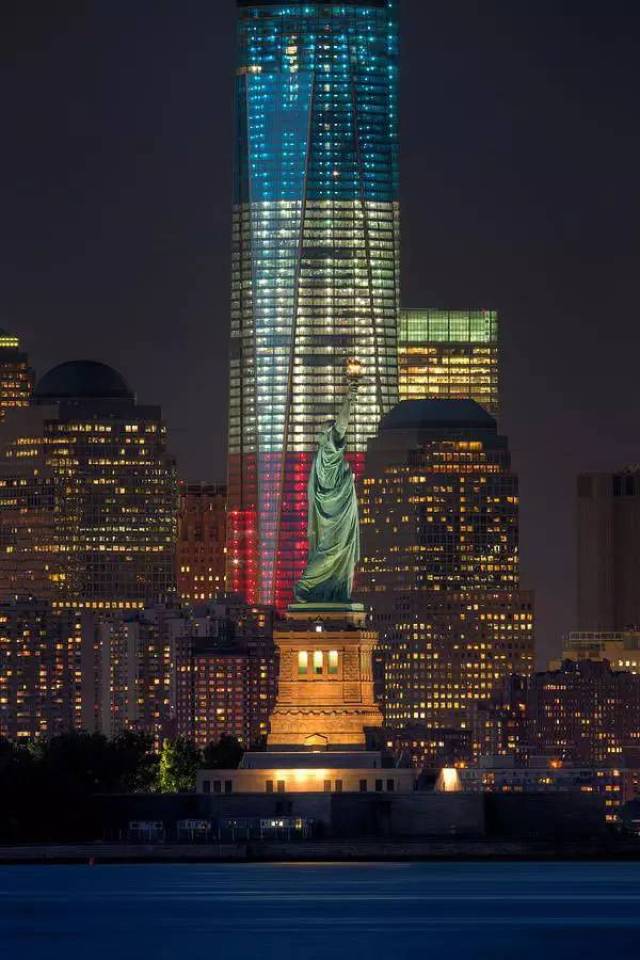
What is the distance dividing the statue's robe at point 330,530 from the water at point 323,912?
1275cm

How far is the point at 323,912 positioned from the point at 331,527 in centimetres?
2743

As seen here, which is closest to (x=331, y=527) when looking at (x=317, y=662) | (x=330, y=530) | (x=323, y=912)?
(x=330, y=530)

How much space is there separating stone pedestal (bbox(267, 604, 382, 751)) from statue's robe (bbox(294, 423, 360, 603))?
130 centimetres

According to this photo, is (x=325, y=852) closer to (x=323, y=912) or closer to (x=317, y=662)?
(x=317, y=662)

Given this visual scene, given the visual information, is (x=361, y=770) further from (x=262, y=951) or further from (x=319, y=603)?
(x=262, y=951)

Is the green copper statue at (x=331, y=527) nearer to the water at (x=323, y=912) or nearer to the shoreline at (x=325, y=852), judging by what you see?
the shoreline at (x=325, y=852)

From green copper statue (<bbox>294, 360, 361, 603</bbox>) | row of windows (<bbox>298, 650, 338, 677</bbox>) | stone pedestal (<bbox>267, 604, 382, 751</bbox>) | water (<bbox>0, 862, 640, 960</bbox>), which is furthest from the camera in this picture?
green copper statue (<bbox>294, 360, 361, 603</bbox>)

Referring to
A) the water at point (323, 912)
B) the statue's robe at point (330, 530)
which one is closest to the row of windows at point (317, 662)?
the statue's robe at point (330, 530)

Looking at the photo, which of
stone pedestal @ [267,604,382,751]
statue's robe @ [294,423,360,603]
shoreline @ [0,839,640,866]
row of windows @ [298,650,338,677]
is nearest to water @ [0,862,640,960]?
shoreline @ [0,839,640,866]

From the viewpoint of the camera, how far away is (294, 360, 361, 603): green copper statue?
191m

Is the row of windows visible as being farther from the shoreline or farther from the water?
the water

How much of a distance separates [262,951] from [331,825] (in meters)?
34.3

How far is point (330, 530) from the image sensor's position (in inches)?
7539

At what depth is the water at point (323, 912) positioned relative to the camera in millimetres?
154000
